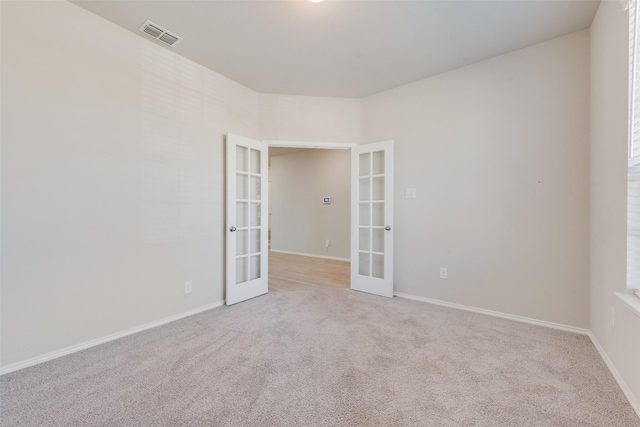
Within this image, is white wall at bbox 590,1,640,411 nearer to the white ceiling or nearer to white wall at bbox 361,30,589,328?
white wall at bbox 361,30,589,328

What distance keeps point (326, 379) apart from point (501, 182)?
257 cm

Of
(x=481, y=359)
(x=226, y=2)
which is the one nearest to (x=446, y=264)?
(x=481, y=359)

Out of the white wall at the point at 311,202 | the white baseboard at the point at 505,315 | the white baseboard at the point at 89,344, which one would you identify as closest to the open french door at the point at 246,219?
the white baseboard at the point at 89,344

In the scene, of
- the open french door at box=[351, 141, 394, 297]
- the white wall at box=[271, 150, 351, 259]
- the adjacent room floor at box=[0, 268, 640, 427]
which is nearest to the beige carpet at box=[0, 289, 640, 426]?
the adjacent room floor at box=[0, 268, 640, 427]

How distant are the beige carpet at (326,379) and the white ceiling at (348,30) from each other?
2.74 metres

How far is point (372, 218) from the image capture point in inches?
147

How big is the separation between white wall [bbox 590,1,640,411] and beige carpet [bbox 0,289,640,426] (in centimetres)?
25

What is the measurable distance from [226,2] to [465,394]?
126 inches

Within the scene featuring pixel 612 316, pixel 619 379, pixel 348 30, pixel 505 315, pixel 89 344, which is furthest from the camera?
pixel 505 315

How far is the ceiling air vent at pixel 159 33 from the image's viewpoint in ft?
7.66

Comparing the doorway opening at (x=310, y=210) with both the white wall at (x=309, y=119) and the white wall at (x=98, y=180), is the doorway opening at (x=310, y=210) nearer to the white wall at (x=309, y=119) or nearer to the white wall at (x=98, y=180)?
the white wall at (x=309, y=119)

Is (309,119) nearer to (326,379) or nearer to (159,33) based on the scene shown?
(159,33)

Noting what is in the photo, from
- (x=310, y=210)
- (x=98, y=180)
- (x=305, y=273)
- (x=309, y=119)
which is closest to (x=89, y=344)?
(x=98, y=180)

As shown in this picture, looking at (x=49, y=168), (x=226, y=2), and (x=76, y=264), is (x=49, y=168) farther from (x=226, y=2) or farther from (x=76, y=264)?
(x=226, y=2)
